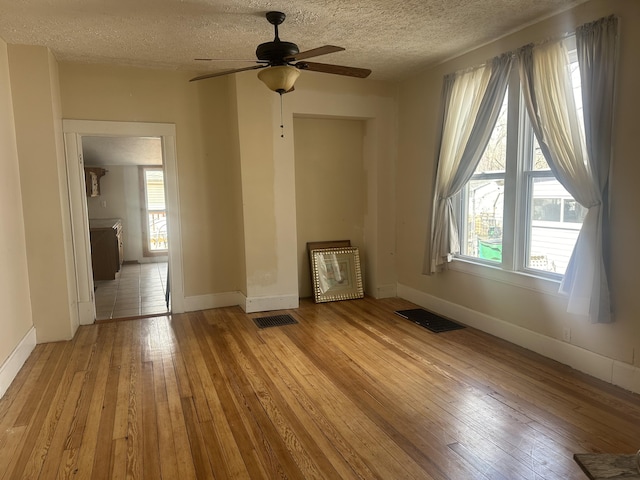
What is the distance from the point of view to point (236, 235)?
5.06 m

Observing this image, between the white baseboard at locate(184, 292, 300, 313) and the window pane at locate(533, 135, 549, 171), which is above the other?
the window pane at locate(533, 135, 549, 171)

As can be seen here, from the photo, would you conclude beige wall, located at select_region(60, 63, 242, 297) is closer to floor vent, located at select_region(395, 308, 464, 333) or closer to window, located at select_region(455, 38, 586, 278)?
floor vent, located at select_region(395, 308, 464, 333)

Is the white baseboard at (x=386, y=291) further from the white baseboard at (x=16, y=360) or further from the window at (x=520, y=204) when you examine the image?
the white baseboard at (x=16, y=360)

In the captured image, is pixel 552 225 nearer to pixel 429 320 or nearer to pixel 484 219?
pixel 484 219

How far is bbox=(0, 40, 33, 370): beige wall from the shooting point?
3262 mm

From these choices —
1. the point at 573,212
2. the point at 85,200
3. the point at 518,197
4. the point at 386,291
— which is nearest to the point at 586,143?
the point at 573,212

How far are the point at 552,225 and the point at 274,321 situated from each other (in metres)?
2.75

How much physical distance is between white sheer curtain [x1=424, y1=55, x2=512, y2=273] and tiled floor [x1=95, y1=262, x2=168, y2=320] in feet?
10.8

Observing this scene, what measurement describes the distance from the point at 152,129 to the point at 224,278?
6.01 feet

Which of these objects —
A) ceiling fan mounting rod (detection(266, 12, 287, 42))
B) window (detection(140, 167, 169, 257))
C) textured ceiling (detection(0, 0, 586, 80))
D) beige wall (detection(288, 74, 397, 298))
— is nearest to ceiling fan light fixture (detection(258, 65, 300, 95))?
ceiling fan mounting rod (detection(266, 12, 287, 42))

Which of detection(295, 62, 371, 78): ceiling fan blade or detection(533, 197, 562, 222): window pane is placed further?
detection(533, 197, 562, 222): window pane

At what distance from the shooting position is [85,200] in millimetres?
4512

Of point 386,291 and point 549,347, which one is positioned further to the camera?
point 386,291

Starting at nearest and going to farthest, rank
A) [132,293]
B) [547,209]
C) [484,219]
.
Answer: [547,209]
[484,219]
[132,293]
